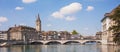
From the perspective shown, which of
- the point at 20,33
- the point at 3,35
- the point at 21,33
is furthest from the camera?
the point at 3,35

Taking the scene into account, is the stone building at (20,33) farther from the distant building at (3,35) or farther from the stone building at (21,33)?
the distant building at (3,35)

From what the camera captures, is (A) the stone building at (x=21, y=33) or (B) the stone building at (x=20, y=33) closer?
(A) the stone building at (x=21, y=33)

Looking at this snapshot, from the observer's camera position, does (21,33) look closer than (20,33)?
Yes

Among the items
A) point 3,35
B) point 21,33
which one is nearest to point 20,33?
point 21,33

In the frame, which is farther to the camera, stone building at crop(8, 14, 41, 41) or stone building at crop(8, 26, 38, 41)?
stone building at crop(8, 26, 38, 41)

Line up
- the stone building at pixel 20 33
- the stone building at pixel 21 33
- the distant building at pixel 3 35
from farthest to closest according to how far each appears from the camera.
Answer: the distant building at pixel 3 35 → the stone building at pixel 20 33 → the stone building at pixel 21 33

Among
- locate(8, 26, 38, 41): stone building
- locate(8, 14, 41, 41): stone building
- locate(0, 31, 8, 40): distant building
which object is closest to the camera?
locate(8, 14, 41, 41): stone building

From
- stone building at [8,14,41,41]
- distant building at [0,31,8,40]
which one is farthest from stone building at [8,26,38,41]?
distant building at [0,31,8,40]

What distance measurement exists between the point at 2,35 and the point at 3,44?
147 feet

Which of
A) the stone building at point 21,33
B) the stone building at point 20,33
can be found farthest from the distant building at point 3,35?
the stone building at point 20,33

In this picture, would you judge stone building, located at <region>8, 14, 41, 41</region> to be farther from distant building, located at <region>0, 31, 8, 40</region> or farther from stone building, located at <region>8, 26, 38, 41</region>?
distant building, located at <region>0, 31, 8, 40</region>

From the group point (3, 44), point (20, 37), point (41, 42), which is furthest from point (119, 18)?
point (20, 37)

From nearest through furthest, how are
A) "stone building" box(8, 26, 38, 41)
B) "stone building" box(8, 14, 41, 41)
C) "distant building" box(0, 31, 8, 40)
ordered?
"stone building" box(8, 14, 41, 41), "stone building" box(8, 26, 38, 41), "distant building" box(0, 31, 8, 40)

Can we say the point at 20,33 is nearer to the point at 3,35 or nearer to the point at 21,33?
the point at 21,33
